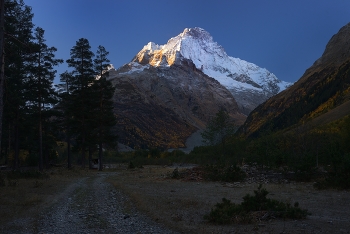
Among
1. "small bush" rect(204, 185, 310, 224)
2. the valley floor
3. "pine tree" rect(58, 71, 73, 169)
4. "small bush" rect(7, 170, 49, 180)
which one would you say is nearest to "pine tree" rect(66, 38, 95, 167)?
"pine tree" rect(58, 71, 73, 169)

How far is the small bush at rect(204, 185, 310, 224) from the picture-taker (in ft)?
27.3

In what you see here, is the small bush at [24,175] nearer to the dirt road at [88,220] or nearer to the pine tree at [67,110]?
the dirt road at [88,220]

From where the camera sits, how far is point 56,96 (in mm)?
32250

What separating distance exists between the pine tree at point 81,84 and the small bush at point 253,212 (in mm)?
30905

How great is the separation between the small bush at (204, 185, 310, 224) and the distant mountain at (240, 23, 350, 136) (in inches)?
1757

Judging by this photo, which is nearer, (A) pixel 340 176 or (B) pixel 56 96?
(A) pixel 340 176

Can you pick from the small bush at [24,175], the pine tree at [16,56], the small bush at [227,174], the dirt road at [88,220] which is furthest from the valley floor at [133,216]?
the small bush at [227,174]

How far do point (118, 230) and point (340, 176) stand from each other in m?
13.0

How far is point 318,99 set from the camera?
93.3 m

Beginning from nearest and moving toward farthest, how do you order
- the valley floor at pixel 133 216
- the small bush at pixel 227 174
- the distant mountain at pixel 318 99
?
1. the valley floor at pixel 133 216
2. the small bush at pixel 227 174
3. the distant mountain at pixel 318 99

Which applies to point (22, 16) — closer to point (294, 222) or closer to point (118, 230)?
point (118, 230)

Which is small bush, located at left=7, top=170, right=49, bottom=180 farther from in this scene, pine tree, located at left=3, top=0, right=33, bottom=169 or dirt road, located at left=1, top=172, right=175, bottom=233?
dirt road, located at left=1, top=172, right=175, bottom=233

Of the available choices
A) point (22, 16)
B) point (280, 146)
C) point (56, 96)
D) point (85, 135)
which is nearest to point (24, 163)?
point (85, 135)

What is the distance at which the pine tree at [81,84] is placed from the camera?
37.9 meters
